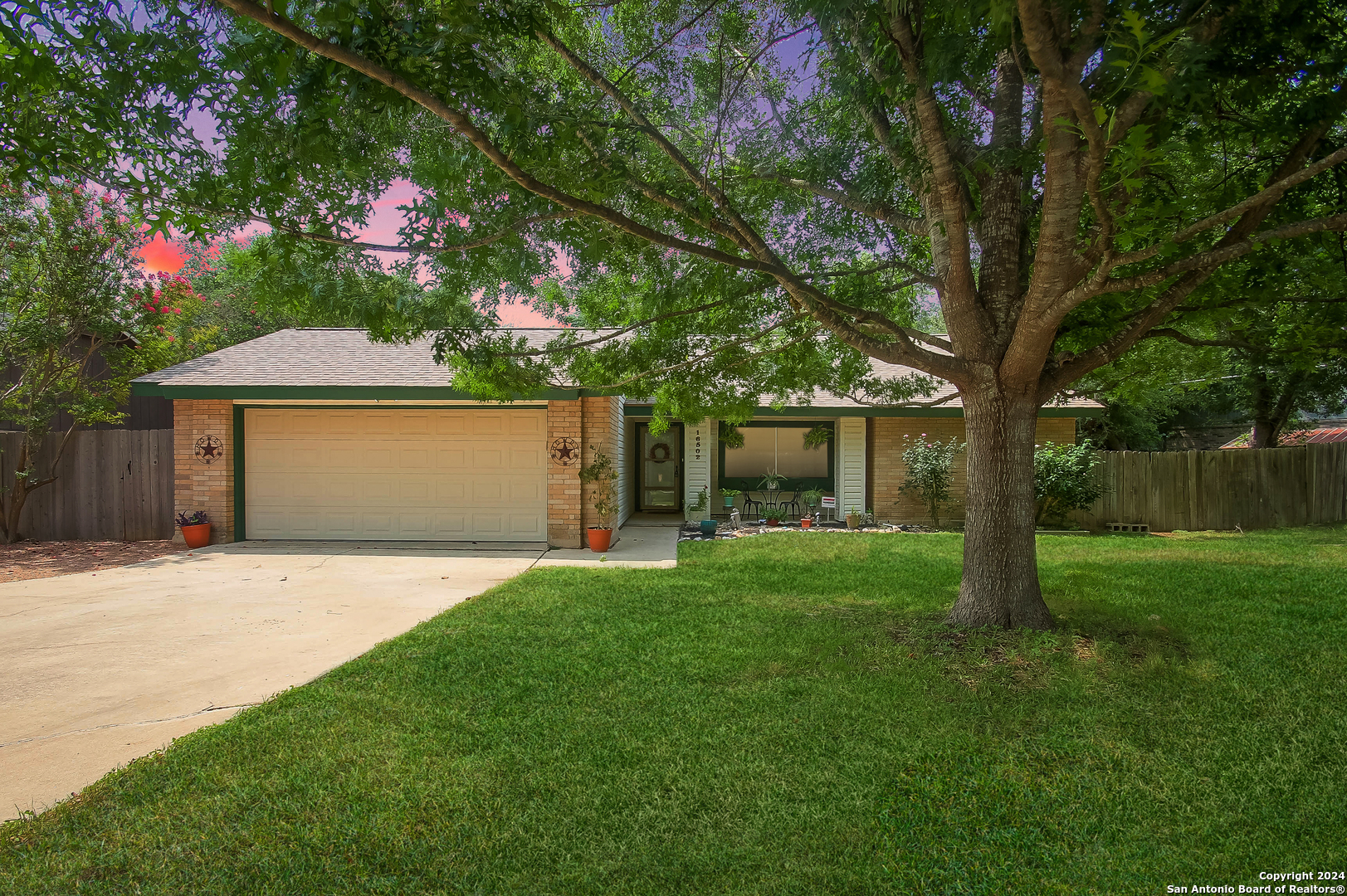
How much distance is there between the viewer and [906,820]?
9.46 feet

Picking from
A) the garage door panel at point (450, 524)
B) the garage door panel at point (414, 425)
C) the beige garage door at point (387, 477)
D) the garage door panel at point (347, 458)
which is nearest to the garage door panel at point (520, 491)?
the beige garage door at point (387, 477)

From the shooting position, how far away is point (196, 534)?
10.9m

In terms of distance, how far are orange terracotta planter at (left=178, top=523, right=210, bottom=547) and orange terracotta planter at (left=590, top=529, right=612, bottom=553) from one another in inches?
231

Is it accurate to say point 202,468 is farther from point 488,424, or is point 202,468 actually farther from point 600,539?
point 600,539

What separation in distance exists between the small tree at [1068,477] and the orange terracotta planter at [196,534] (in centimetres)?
1303

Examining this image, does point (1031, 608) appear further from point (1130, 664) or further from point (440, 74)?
point (440, 74)

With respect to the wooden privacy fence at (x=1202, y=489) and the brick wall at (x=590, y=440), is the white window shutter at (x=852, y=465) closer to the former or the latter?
the wooden privacy fence at (x=1202, y=489)

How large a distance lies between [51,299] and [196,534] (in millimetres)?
4257

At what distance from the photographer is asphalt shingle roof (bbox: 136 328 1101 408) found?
423 inches

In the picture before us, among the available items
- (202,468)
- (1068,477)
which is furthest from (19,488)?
(1068,477)

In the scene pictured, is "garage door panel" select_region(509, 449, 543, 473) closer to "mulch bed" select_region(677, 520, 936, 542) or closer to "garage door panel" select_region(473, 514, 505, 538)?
"garage door panel" select_region(473, 514, 505, 538)

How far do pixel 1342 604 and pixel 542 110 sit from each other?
7.78 meters

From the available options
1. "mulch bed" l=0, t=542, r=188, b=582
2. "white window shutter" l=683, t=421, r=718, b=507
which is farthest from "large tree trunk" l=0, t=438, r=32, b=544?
"white window shutter" l=683, t=421, r=718, b=507

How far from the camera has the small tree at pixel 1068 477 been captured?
12.1 m
